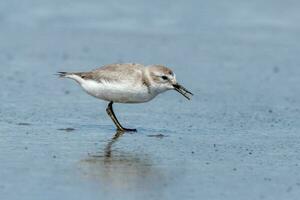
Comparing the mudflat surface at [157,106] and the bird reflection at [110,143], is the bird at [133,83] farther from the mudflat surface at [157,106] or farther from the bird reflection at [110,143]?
the mudflat surface at [157,106]

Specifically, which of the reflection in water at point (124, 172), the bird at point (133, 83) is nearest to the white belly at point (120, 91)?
the bird at point (133, 83)

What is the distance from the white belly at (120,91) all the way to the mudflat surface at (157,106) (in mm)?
382

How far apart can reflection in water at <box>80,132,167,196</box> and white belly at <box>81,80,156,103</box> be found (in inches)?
37.6

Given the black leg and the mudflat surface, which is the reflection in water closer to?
the mudflat surface

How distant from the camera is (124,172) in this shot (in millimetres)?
7719

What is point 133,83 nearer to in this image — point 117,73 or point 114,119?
point 117,73

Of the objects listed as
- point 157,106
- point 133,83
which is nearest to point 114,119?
point 133,83

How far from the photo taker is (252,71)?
13.4 meters

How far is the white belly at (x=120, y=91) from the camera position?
948 cm

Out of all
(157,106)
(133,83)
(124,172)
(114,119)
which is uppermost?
(133,83)

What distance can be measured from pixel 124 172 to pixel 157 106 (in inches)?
138

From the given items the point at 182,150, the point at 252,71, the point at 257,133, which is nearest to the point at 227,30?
the point at 252,71

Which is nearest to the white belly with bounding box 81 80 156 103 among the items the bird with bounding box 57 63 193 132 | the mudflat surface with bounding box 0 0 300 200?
the bird with bounding box 57 63 193 132

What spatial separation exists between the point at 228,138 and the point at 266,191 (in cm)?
224
